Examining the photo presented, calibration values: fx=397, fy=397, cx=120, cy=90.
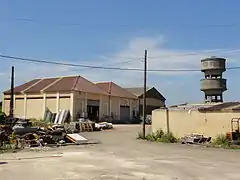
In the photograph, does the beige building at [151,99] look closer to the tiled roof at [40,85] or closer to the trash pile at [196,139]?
the tiled roof at [40,85]

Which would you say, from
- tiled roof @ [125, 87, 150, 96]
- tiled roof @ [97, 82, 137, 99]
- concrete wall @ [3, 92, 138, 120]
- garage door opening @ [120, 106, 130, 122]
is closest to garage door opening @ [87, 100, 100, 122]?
concrete wall @ [3, 92, 138, 120]

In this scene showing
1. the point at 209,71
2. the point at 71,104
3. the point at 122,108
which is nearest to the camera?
the point at 209,71

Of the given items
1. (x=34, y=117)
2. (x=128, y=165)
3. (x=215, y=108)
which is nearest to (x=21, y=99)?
(x=34, y=117)

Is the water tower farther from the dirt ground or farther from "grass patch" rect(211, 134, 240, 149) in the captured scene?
the dirt ground

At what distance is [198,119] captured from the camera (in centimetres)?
2958

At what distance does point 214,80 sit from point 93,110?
67.9 feet

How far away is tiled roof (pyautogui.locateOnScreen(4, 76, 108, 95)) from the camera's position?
5344 cm

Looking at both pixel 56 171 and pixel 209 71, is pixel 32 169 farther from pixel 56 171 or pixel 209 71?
pixel 209 71

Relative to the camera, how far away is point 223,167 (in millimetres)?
16172

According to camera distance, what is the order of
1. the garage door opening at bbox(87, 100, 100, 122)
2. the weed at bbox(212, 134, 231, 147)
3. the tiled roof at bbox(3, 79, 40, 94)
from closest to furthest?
the weed at bbox(212, 134, 231, 147)
the garage door opening at bbox(87, 100, 100, 122)
the tiled roof at bbox(3, 79, 40, 94)

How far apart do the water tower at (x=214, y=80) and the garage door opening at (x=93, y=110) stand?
1845cm

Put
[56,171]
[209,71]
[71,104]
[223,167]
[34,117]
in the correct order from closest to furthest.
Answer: [56,171]
[223,167]
[209,71]
[71,104]
[34,117]

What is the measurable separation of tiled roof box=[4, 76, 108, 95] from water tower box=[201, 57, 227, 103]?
59.1 feet

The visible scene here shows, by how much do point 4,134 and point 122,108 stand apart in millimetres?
36119
